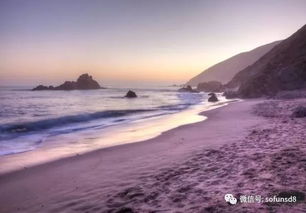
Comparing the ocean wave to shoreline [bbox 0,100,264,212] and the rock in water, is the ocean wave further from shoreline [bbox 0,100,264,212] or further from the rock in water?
the rock in water

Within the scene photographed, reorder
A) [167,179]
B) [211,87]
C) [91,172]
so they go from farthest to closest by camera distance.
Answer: [211,87] → [91,172] → [167,179]

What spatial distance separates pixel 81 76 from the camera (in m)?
136

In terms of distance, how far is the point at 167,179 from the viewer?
6438 millimetres

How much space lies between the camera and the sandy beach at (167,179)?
499 cm

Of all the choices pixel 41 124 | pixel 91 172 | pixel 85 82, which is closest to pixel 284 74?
pixel 41 124

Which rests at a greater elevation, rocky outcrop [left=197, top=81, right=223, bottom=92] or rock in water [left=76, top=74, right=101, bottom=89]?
rock in water [left=76, top=74, right=101, bottom=89]

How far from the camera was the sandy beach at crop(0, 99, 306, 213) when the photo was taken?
4992mm

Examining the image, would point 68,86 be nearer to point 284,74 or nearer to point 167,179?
point 284,74

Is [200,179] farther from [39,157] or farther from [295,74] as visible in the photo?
[295,74]

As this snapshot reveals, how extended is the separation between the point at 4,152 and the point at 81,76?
12868cm

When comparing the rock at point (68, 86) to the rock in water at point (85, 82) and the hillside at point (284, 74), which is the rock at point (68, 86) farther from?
the hillside at point (284, 74)

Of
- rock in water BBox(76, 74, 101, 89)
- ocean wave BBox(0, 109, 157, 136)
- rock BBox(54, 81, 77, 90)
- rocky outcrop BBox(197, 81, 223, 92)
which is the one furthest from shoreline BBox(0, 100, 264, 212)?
rock in water BBox(76, 74, 101, 89)

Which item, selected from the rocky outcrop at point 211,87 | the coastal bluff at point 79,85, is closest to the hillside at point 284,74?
the rocky outcrop at point 211,87

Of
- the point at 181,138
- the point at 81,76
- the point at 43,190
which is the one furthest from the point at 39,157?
the point at 81,76
